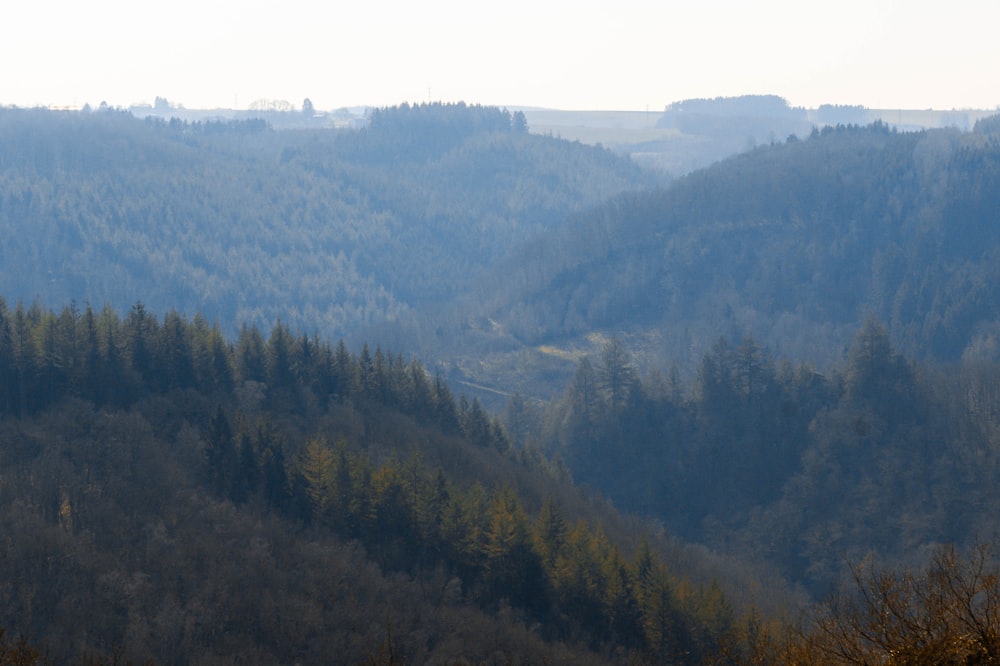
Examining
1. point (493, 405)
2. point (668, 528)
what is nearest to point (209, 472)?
point (668, 528)

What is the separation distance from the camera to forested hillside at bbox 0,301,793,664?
218 ft

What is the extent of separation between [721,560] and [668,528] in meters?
19.4

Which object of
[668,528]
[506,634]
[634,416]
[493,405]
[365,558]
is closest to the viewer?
[506,634]

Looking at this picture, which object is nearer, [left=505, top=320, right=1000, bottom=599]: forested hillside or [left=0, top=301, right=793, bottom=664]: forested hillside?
[left=0, top=301, right=793, bottom=664]: forested hillside

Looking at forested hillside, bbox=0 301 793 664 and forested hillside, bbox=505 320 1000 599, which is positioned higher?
forested hillside, bbox=0 301 793 664

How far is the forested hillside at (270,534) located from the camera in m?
66.4

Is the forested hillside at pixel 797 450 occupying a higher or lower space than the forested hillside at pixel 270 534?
lower

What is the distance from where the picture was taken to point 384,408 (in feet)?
354

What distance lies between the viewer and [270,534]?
77.8 metres

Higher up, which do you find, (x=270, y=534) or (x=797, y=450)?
(x=270, y=534)

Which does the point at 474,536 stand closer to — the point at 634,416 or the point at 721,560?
the point at 721,560

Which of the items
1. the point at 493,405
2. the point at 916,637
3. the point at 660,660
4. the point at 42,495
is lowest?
the point at 493,405

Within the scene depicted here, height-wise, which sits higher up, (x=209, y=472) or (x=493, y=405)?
(x=209, y=472)

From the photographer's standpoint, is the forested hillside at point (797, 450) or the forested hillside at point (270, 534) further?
the forested hillside at point (797, 450)
